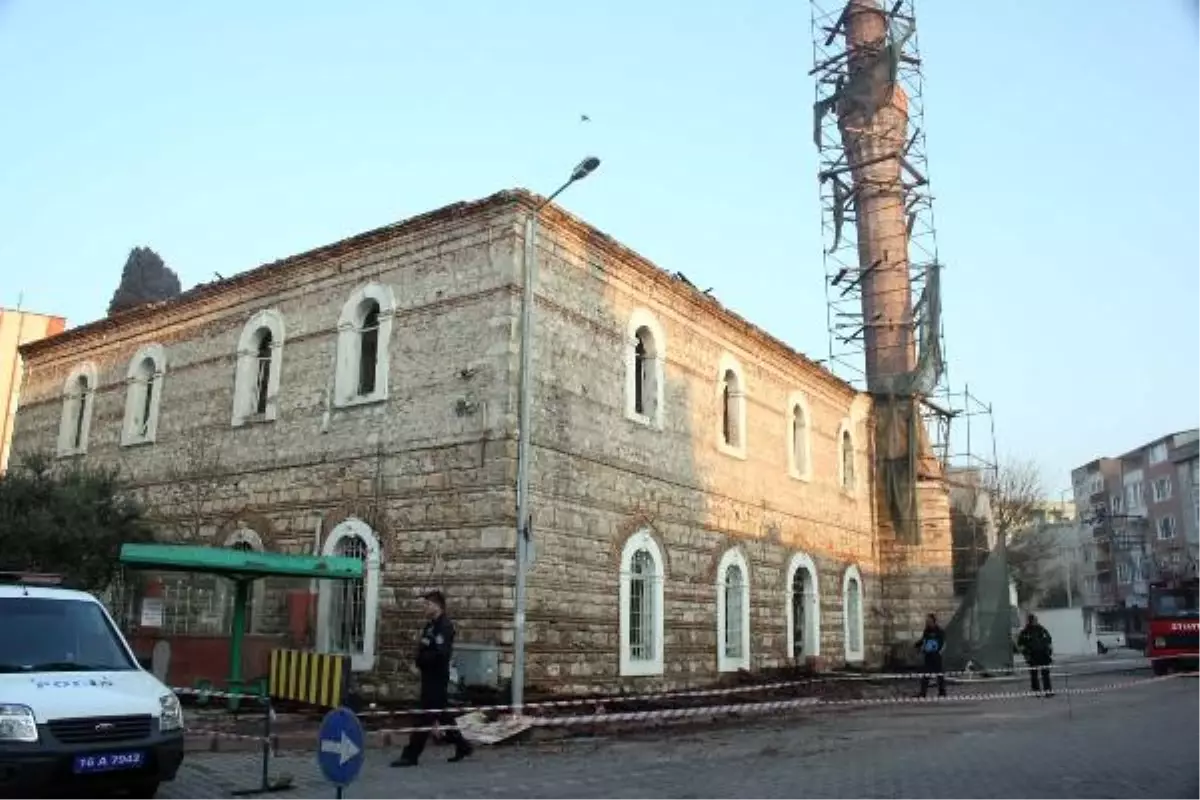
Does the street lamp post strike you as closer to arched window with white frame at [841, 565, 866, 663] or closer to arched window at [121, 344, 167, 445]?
arched window at [121, 344, 167, 445]

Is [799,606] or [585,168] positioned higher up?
[585,168]

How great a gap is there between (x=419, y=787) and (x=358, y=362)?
30.0 feet

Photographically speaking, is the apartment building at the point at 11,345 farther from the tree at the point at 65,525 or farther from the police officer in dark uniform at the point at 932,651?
the police officer in dark uniform at the point at 932,651

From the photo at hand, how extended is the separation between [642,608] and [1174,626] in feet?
55.2

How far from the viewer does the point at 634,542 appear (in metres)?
16.5

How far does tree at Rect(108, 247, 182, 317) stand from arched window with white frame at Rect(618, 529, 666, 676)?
19809 millimetres

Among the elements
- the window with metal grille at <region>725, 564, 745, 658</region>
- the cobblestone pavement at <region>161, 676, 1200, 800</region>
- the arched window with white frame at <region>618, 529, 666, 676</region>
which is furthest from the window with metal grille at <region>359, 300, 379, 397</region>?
the window with metal grille at <region>725, 564, 745, 658</region>

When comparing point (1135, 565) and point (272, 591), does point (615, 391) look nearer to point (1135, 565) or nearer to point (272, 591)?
point (272, 591)

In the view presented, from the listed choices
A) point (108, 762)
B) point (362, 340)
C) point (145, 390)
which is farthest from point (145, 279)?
point (108, 762)

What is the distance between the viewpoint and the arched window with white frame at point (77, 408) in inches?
852

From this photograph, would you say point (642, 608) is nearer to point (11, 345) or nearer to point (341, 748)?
point (341, 748)

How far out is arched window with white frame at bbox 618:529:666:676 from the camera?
1598cm

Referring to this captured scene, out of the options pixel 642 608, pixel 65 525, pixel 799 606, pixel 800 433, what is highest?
pixel 800 433

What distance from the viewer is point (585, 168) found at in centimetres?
1334
